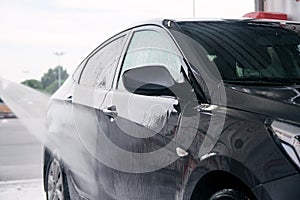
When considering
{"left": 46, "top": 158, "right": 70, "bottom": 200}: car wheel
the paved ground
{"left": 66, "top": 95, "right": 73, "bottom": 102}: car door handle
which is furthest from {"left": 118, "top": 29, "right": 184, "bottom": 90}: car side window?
→ the paved ground

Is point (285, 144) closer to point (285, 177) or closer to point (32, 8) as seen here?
point (285, 177)

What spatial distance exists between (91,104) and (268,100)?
5.09ft

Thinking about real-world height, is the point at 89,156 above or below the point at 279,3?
below

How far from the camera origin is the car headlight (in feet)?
5.50

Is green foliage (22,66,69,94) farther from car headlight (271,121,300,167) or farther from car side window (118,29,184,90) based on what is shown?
car headlight (271,121,300,167)

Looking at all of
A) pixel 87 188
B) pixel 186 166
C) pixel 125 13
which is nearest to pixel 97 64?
pixel 87 188

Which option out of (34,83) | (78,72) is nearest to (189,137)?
(78,72)

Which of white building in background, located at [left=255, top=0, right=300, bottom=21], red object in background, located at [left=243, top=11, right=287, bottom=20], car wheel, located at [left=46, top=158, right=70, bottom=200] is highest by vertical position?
white building in background, located at [left=255, top=0, right=300, bottom=21]

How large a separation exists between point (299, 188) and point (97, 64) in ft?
6.75

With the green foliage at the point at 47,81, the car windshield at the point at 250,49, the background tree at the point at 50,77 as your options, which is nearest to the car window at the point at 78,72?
the car windshield at the point at 250,49

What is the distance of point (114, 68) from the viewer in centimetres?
304

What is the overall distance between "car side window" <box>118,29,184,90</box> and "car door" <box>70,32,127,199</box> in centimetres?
15

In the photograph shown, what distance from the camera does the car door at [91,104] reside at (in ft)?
10.1

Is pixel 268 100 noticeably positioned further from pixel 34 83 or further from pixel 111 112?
pixel 34 83
